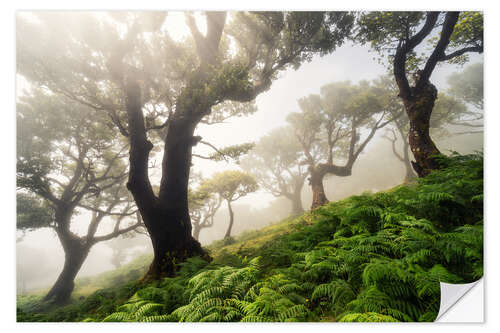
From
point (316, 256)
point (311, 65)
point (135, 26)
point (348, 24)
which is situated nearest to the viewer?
point (316, 256)

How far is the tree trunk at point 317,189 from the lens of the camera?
32.4 feet

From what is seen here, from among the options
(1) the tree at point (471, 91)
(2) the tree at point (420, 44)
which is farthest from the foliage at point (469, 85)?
(2) the tree at point (420, 44)

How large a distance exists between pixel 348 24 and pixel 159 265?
7824 millimetres

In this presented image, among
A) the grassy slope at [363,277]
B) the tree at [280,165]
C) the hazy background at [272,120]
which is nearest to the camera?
the grassy slope at [363,277]

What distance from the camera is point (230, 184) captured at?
11.3 meters

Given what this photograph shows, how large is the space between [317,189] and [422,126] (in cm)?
541

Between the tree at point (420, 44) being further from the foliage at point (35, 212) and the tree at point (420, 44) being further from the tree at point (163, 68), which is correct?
the foliage at point (35, 212)

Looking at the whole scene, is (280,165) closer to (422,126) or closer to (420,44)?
(422,126)

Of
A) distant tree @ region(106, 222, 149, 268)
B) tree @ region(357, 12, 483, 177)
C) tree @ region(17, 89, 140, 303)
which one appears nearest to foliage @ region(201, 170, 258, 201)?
tree @ region(17, 89, 140, 303)

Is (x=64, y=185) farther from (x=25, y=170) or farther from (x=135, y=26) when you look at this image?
(x=135, y=26)

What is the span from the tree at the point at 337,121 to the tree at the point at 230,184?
136 inches

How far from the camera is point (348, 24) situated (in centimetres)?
528

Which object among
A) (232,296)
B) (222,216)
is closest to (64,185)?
(232,296)
